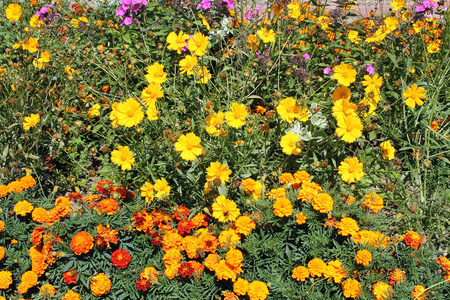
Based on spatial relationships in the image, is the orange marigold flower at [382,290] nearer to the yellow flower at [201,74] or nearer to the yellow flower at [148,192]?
the yellow flower at [148,192]

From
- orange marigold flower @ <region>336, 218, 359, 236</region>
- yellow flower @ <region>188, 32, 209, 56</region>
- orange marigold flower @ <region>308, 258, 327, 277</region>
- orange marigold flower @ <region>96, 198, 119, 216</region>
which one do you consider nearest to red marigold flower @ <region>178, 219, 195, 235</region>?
orange marigold flower @ <region>96, 198, 119, 216</region>

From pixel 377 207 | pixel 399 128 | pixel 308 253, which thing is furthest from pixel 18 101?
pixel 399 128

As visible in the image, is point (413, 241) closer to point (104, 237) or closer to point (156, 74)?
point (104, 237)

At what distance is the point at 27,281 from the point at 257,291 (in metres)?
1.15

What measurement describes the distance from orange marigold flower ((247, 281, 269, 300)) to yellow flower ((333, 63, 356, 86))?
1.14 m

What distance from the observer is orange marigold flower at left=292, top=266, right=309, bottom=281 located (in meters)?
1.78

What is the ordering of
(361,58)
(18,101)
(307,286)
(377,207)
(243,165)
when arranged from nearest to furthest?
(307,286)
(377,207)
(243,165)
(18,101)
(361,58)

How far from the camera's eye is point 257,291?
68.5 inches

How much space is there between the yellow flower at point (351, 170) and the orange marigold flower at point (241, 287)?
72cm

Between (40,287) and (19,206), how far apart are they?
0.45 m

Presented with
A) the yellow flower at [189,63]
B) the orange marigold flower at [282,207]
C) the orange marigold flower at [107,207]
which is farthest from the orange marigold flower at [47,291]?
the yellow flower at [189,63]

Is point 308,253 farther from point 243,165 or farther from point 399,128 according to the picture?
point 399,128

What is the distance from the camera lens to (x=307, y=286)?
180 centimetres

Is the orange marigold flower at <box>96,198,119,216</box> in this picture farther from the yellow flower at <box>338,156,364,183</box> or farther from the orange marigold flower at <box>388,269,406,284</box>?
the orange marigold flower at <box>388,269,406,284</box>
